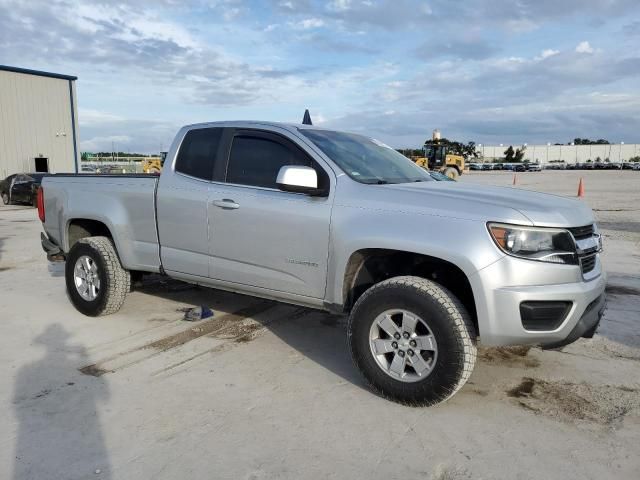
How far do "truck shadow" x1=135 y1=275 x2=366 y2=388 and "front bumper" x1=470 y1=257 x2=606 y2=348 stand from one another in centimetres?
112

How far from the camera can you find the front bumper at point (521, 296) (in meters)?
3.20

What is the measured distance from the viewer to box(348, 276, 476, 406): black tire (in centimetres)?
329

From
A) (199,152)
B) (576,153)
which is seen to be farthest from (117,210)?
(576,153)

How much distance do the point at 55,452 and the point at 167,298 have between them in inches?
135

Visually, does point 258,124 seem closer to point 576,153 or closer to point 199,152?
point 199,152

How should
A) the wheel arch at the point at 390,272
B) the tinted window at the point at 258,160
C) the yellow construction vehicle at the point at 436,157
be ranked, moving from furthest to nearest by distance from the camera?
the yellow construction vehicle at the point at 436,157 → the tinted window at the point at 258,160 → the wheel arch at the point at 390,272

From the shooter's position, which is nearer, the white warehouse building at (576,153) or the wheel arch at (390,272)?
the wheel arch at (390,272)

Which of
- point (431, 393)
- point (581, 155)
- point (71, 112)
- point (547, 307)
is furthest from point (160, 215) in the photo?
point (581, 155)

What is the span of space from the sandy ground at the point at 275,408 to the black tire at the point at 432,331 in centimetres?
15

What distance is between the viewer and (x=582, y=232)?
140 inches

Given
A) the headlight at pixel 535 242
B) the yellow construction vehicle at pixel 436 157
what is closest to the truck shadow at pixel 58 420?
the headlight at pixel 535 242

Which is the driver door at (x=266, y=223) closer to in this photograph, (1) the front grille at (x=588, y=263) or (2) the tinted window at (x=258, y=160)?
(2) the tinted window at (x=258, y=160)

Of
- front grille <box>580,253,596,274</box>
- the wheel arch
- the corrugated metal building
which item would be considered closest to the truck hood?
front grille <box>580,253,596,274</box>

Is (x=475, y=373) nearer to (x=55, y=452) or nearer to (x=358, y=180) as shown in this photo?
(x=358, y=180)
